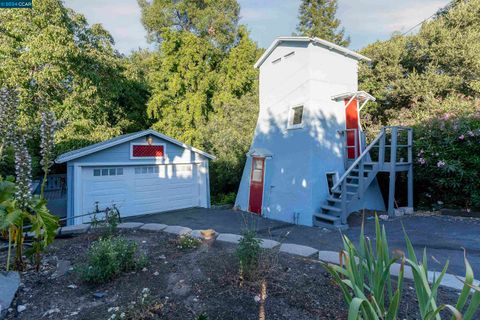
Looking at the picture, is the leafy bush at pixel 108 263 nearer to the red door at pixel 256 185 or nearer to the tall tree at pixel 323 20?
the red door at pixel 256 185

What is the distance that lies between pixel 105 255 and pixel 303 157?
589 cm

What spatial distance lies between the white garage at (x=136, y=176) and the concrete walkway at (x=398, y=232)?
3.02ft

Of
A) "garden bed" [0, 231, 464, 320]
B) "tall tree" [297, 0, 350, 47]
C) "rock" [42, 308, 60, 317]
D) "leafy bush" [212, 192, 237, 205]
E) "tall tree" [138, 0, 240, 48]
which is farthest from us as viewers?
"tall tree" [297, 0, 350, 47]

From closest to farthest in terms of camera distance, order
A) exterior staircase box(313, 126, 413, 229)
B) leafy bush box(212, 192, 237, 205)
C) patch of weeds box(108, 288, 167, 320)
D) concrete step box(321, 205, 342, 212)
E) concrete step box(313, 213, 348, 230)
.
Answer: patch of weeds box(108, 288, 167, 320)
concrete step box(313, 213, 348, 230)
exterior staircase box(313, 126, 413, 229)
concrete step box(321, 205, 342, 212)
leafy bush box(212, 192, 237, 205)

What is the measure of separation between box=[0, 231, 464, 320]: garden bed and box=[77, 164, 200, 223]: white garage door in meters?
4.88

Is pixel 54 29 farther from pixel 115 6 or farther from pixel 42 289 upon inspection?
pixel 42 289

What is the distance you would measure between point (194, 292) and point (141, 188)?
7.12 m

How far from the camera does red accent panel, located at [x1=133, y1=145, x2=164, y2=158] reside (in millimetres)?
9492

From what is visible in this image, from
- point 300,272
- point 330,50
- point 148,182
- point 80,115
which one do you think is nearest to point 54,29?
point 80,115

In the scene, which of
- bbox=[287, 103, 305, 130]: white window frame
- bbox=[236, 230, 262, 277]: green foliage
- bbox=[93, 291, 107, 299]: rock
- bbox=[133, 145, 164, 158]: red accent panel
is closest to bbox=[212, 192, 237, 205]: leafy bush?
bbox=[133, 145, 164, 158]: red accent panel

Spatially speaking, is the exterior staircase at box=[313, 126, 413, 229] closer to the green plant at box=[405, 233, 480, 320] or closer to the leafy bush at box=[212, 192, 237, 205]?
the leafy bush at box=[212, 192, 237, 205]

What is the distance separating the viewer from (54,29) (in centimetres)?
1167

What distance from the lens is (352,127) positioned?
8.77 meters

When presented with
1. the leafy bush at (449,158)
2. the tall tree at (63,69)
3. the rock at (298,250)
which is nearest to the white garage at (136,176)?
the tall tree at (63,69)
